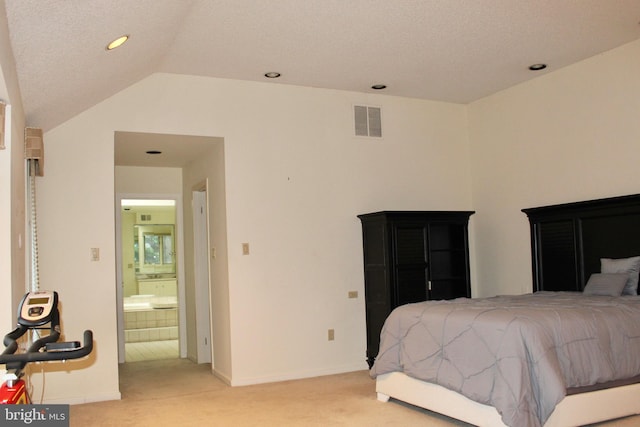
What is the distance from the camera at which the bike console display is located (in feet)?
7.32

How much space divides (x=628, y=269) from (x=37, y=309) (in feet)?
14.2

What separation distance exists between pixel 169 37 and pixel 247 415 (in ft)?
9.27

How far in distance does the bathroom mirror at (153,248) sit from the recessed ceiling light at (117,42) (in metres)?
8.28

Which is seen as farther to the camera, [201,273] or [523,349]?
[201,273]

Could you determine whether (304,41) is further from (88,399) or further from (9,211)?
(88,399)

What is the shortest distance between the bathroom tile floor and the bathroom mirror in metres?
3.17

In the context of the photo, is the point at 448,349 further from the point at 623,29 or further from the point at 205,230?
the point at 205,230

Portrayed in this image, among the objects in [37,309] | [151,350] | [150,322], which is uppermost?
[37,309]

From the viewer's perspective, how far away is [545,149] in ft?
19.4

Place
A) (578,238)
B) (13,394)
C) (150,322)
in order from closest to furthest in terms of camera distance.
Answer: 1. (13,394)
2. (578,238)
3. (150,322)

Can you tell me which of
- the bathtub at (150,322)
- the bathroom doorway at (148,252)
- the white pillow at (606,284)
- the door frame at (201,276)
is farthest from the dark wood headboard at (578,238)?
the bathroom doorway at (148,252)

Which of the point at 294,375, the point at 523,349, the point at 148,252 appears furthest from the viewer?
the point at 148,252

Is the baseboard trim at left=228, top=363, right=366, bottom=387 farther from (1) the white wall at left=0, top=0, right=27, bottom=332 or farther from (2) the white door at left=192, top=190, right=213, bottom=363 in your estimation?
(1) the white wall at left=0, top=0, right=27, bottom=332

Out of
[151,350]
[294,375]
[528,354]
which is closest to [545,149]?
[528,354]
